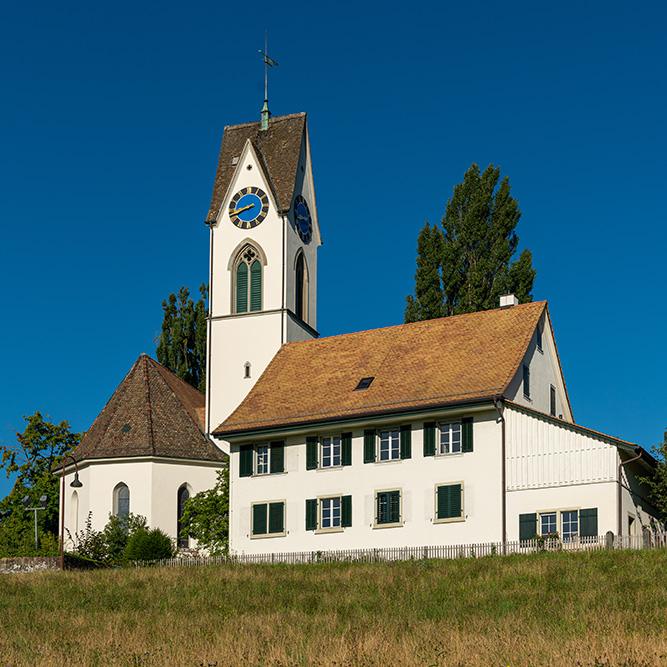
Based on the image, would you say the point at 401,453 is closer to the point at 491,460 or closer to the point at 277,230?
the point at 491,460

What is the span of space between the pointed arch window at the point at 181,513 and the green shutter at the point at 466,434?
45.0 feet

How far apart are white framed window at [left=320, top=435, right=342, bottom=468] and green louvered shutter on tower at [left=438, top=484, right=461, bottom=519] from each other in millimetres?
4339

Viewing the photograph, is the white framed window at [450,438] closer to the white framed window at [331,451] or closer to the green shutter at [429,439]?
the green shutter at [429,439]

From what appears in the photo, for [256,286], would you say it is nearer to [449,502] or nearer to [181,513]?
[181,513]

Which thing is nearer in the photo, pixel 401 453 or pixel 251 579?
pixel 251 579

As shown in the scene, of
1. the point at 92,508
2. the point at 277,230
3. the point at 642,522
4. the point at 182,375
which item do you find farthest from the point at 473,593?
the point at 182,375

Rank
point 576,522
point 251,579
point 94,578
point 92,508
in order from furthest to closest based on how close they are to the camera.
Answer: point 92,508, point 576,522, point 94,578, point 251,579

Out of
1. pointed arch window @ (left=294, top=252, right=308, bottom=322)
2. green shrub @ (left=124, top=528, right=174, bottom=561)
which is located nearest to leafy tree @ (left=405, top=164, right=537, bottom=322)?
pointed arch window @ (left=294, top=252, right=308, bottom=322)

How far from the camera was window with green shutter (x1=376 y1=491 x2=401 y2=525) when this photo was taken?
3856 centimetres

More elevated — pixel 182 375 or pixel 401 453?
pixel 182 375

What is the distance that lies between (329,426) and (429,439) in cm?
386

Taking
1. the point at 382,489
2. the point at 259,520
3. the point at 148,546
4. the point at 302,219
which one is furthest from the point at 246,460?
the point at 302,219

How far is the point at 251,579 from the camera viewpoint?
2981 centimetres

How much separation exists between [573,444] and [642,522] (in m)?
3.66
